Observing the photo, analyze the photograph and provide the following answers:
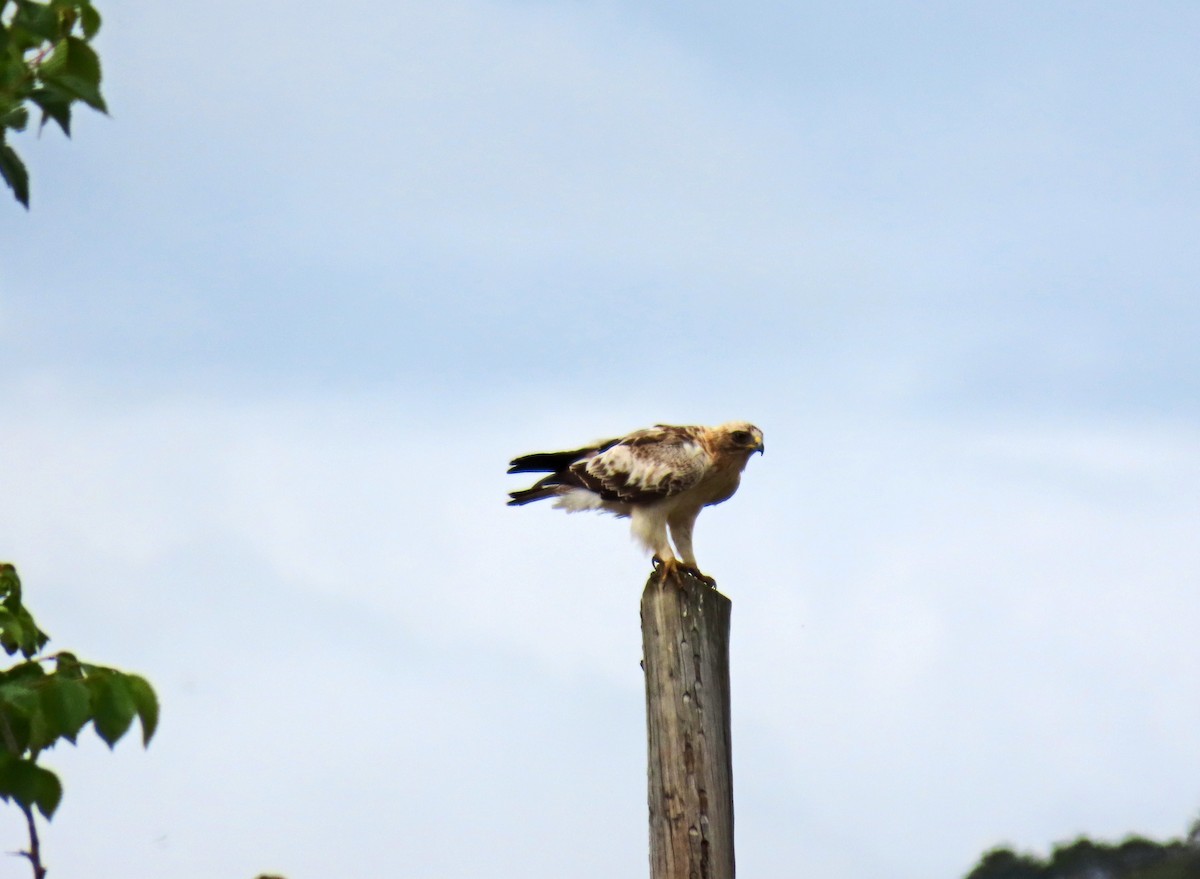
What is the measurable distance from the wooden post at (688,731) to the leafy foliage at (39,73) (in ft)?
10.9

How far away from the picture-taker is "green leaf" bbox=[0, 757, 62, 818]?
2.96 metres

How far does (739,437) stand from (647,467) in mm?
763

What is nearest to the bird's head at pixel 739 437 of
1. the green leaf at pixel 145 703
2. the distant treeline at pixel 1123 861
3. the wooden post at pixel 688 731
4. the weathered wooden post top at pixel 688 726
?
the weathered wooden post top at pixel 688 726

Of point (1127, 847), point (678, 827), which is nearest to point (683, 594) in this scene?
point (678, 827)

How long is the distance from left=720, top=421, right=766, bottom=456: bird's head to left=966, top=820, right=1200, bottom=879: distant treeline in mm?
20191

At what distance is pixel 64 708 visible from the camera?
10.4 ft

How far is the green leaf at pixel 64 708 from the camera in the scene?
3162 millimetres

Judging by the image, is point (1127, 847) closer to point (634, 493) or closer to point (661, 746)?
point (634, 493)

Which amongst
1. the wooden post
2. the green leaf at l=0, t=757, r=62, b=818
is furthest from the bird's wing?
the green leaf at l=0, t=757, r=62, b=818

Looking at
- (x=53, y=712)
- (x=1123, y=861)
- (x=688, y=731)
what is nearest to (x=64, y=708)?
(x=53, y=712)

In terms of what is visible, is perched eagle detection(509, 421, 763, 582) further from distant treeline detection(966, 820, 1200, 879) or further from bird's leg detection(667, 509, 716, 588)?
distant treeline detection(966, 820, 1200, 879)

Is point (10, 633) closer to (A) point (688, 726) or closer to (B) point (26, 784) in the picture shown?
(B) point (26, 784)

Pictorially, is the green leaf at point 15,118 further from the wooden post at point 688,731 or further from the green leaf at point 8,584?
the wooden post at point 688,731

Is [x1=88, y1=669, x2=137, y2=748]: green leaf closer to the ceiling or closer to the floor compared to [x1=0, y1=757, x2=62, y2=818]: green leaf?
closer to the ceiling
